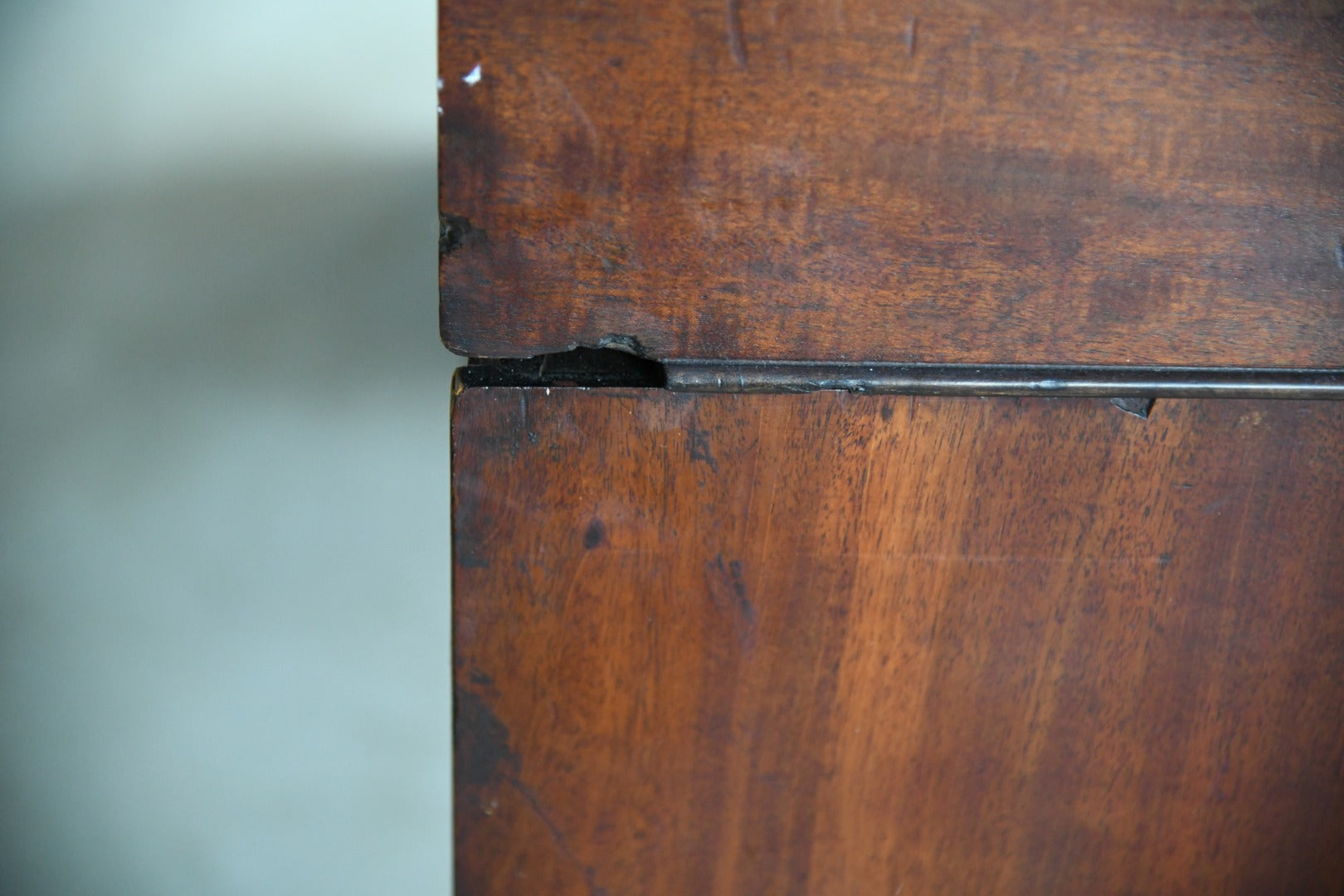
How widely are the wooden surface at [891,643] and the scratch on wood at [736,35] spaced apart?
0.48 feet

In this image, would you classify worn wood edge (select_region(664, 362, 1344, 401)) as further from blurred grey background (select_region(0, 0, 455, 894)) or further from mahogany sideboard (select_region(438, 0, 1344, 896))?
blurred grey background (select_region(0, 0, 455, 894))

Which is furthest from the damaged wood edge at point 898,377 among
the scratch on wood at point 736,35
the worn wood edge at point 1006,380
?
the scratch on wood at point 736,35

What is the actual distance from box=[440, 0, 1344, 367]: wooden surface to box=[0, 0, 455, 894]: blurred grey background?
0.46 metres

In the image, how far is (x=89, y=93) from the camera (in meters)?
0.75

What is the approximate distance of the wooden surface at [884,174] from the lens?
1.19 feet

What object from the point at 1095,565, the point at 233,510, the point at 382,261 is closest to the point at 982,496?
the point at 1095,565

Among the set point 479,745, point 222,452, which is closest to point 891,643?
point 479,745

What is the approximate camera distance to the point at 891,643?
0.46 m

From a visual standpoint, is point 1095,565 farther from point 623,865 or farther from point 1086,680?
point 623,865

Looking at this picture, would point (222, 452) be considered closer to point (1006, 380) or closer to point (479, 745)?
point (479, 745)

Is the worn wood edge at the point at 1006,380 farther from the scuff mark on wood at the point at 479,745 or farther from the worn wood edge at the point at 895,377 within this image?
the scuff mark on wood at the point at 479,745

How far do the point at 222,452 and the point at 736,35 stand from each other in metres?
0.66

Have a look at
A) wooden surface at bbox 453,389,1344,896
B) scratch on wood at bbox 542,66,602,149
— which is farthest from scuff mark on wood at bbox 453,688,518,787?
scratch on wood at bbox 542,66,602,149

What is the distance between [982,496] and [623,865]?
0.90 ft
